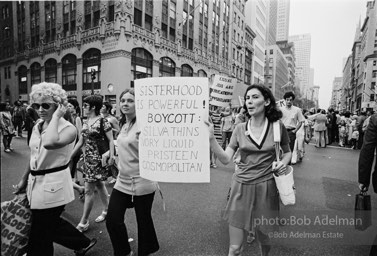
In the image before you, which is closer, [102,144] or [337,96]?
[102,144]

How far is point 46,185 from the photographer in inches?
82.6

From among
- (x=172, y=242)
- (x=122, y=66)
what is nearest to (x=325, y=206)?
(x=172, y=242)

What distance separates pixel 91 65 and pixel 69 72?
7.43ft

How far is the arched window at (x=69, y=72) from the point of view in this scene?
2075cm

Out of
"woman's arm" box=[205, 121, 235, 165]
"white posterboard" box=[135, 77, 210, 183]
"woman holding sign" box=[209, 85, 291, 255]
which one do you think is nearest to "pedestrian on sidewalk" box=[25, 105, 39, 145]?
"white posterboard" box=[135, 77, 210, 183]

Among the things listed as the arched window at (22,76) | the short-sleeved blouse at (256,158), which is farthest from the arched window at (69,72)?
the short-sleeved blouse at (256,158)

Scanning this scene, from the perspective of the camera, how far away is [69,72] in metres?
21.5

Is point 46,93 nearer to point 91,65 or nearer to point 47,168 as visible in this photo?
point 47,168

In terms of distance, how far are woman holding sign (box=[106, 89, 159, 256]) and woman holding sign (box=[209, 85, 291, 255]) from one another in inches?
34.3

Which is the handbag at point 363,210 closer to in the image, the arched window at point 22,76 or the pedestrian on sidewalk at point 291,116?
the pedestrian on sidewalk at point 291,116

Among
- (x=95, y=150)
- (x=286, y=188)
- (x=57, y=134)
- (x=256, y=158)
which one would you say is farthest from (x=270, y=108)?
(x=95, y=150)

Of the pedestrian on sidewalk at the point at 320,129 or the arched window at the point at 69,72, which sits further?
the arched window at the point at 69,72

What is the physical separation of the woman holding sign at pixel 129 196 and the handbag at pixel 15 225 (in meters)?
0.70

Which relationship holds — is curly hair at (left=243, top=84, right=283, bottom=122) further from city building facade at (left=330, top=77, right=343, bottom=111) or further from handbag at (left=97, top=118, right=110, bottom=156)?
city building facade at (left=330, top=77, right=343, bottom=111)
